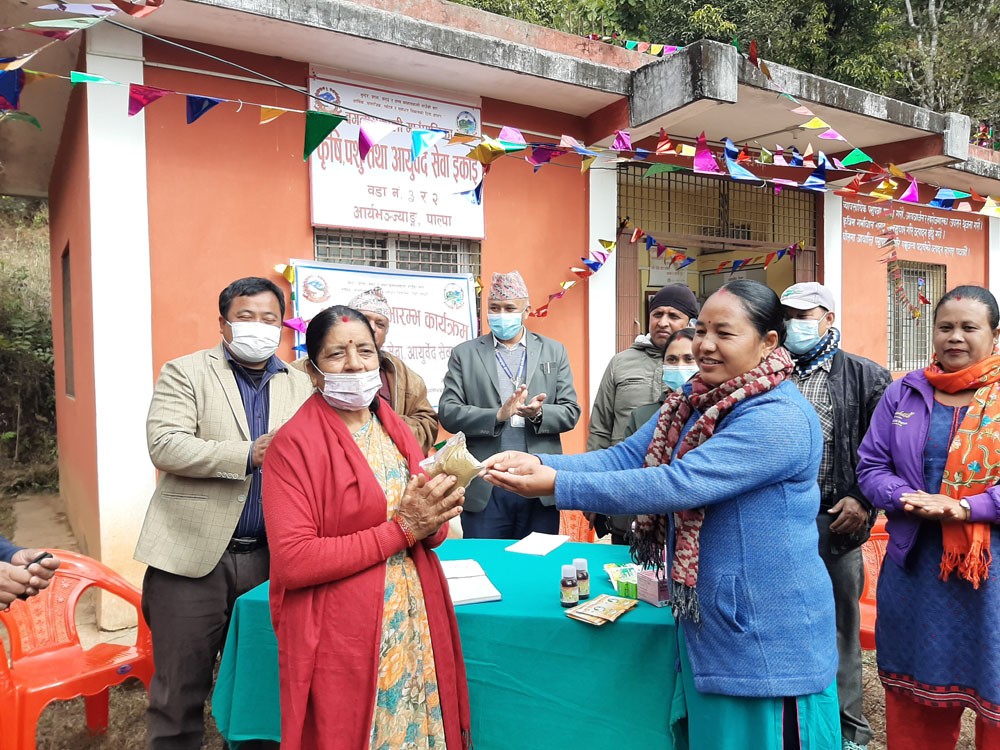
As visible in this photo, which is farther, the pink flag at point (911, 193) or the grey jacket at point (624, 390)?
the pink flag at point (911, 193)

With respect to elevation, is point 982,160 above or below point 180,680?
above

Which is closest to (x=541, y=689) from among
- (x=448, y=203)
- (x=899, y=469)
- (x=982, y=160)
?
(x=899, y=469)

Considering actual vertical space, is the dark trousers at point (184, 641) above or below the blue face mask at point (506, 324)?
below

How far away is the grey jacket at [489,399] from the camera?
3.58m

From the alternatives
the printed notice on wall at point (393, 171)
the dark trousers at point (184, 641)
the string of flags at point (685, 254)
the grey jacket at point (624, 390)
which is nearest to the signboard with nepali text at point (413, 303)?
the printed notice on wall at point (393, 171)

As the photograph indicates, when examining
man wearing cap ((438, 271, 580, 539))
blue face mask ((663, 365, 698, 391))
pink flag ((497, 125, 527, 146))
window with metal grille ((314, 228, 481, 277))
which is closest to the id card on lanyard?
man wearing cap ((438, 271, 580, 539))

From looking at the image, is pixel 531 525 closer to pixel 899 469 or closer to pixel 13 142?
pixel 899 469

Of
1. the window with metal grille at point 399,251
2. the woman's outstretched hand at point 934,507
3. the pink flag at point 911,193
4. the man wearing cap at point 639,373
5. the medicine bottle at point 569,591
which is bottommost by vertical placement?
the medicine bottle at point 569,591

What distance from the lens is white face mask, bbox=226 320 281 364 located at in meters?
2.67

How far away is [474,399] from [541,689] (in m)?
1.92

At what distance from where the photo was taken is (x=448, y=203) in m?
5.43

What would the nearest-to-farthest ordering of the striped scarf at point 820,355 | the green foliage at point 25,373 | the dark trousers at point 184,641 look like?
the dark trousers at point 184,641, the striped scarf at point 820,355, the green foliage at point 25,373

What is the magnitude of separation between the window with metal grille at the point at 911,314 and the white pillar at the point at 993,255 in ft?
3.72

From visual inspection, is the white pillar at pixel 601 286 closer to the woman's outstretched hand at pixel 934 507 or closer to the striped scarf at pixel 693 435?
the woman's outstretched hand at pixel 934 507
